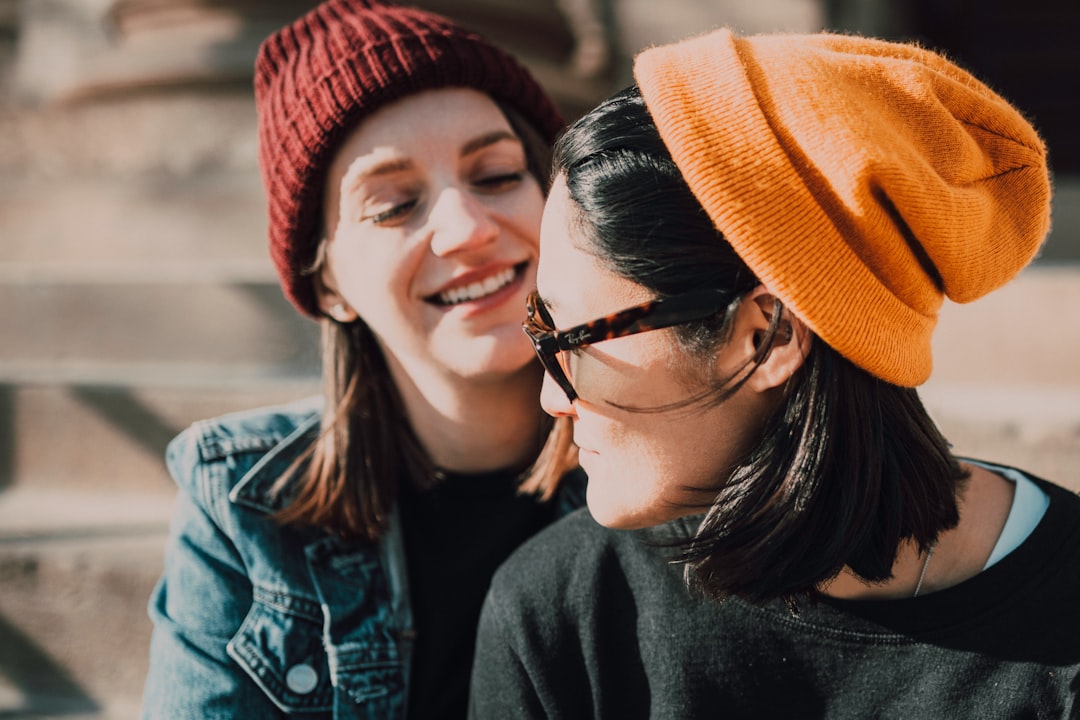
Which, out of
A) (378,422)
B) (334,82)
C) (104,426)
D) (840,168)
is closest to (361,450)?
(378,422)

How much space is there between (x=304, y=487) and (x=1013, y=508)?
1.45 meters

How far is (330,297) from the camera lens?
2.31m

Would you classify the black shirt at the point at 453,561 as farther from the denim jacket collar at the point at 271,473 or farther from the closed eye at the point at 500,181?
the closed eye at the point at 500,181

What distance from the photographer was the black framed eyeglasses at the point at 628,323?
1.38m

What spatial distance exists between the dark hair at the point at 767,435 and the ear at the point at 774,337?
0.02m

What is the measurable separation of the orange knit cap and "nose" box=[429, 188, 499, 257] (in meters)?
0.64

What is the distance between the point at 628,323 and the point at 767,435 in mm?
277

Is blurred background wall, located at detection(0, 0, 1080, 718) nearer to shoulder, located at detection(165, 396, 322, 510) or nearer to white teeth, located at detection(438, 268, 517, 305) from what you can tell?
shoulder, located at detection(165, 396, 322, 510)

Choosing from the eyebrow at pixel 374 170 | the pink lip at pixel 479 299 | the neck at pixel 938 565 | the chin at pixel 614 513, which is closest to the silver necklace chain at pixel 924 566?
the neck at pixel 938 565

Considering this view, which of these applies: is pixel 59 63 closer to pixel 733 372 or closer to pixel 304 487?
pixel 304 487

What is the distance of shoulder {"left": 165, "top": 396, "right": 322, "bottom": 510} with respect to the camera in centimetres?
222

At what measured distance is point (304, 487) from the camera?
2217 mm

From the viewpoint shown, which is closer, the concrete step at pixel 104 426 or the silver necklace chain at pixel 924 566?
the silver necklace chain at pixel 924 566

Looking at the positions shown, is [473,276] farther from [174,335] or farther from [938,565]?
[174,335]
